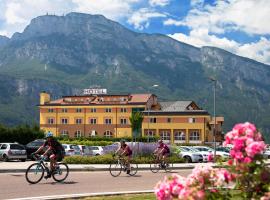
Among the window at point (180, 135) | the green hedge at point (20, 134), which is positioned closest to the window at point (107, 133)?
the window at point (180, 135)

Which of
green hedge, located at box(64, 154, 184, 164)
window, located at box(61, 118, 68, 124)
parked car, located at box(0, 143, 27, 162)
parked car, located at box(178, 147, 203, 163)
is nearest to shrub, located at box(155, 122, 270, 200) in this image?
green hedge, located at box(64, 154, 184, 164)

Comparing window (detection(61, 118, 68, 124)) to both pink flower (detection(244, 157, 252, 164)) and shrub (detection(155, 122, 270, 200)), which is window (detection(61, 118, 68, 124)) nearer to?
shrub (detection(155, 122, 270, 200))

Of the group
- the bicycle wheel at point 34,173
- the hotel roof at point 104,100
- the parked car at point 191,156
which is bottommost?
the parked car at point 191,156

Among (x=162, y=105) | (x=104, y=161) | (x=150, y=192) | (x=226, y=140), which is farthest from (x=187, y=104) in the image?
(x=226, y=140)

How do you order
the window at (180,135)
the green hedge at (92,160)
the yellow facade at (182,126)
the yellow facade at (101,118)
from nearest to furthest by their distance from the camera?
1. the green hedge at (92,160)
2. the yellow facade at (182,126)
3. the window at (180,135)
4. the yellow facade at (101,118)

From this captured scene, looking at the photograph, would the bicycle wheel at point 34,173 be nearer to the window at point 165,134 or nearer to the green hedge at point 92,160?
the green hedge at point 92,160

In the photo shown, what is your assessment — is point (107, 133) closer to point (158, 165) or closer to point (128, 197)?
point (158, 165)

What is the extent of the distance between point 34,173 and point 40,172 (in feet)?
0.89

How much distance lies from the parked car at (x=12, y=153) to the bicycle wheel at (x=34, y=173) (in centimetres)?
2172

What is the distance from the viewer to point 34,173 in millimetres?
18328

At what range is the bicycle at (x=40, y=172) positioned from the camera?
18234mm

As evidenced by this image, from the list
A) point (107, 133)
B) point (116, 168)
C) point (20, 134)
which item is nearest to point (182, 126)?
point (107, 133)

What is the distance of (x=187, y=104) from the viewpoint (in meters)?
113

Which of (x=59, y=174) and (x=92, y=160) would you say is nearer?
(x=59, y=174)
